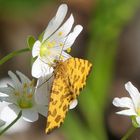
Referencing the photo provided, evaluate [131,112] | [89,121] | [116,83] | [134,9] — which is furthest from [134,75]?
[131,112]

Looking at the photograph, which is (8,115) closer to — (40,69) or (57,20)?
(40,69)

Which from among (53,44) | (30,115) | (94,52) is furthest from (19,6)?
(30,115)

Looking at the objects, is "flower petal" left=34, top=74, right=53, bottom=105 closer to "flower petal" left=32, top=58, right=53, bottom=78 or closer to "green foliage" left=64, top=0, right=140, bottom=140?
"flower petal" left=32, top=58, right=53, bottom=78

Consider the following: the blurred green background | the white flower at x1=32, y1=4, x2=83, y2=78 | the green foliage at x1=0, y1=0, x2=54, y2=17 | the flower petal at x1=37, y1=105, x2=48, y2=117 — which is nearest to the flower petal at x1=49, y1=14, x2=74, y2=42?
the white flower at x1=32, y1=4, x2=83, y2=78

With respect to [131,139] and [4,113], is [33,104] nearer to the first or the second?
[4,113]

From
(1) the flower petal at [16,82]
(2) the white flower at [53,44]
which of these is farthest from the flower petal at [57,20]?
(1) the flower petal at [16,82]

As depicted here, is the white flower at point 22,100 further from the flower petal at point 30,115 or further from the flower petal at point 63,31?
the flower petal at point 63,31
